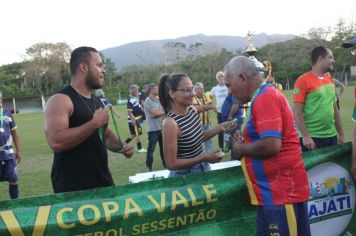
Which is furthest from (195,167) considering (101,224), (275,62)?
(275,62)

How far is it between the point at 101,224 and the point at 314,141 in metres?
3.45

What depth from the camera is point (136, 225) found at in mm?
3023

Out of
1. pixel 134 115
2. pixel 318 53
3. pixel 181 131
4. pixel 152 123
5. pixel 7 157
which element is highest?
pixel 318 53

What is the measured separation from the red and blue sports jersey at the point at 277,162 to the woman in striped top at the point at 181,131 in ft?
2.13

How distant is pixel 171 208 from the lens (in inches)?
124

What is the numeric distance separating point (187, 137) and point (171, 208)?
72 cm

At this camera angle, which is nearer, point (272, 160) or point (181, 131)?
point (272, 160)

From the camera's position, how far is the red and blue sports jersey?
268cm

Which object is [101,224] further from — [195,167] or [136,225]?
[195,167]

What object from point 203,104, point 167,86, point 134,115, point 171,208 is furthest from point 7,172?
point 134,115

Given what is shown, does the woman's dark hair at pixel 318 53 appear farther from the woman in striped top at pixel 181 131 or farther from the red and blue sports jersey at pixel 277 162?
the red and blue sports jersey at pixel 277 162

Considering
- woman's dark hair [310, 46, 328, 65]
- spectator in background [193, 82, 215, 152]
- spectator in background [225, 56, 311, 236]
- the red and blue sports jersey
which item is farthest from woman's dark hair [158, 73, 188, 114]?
spectator in background [193, 82, 215, 152]

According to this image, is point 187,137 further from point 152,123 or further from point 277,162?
point 152,123

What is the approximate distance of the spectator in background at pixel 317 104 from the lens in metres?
5.07
